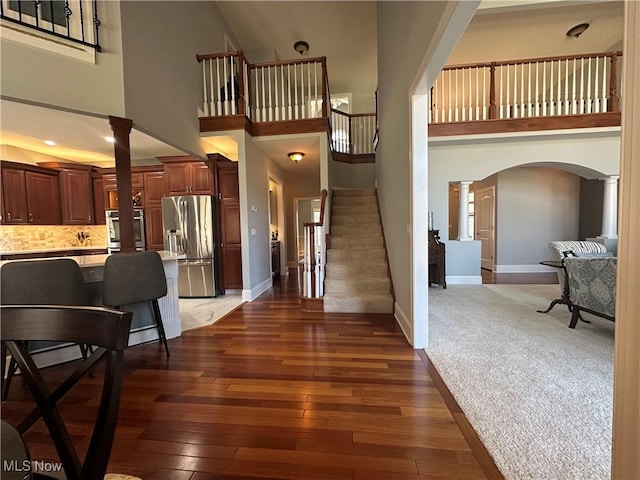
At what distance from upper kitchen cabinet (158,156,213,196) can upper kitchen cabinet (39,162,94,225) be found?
5.15ft

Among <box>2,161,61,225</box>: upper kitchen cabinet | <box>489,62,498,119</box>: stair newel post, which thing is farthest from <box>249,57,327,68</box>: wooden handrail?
<box>2,161,61,225</box>: upper kitchen cabinet

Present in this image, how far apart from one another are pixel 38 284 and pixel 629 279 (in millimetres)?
3007

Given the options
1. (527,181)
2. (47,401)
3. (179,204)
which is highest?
(527,181)

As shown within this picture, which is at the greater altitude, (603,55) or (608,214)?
(603,55)

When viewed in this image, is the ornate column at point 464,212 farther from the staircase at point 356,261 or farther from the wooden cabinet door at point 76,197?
the wooden cabinet door at point 76,197

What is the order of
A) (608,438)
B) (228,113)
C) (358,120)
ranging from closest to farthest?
(608,438) → (228,113) → (358,120)

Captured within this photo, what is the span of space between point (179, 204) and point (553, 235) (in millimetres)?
8009

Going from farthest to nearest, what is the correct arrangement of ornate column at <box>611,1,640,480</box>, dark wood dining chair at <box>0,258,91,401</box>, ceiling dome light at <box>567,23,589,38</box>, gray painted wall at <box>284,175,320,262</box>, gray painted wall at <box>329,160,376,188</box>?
1. gray painted wall at <box>284,175,320,262</box>
2. gray painted wall at <box>329,160,376,188</box>
3. ceiling dome light at <box>567,23,589,38</box>
4. dark wood dining chair at <box>0,258,91,401</box>
5. ornate column at <box>611,1,640,480</box>

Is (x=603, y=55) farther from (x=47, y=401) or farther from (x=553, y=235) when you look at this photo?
(x=47, y=401)

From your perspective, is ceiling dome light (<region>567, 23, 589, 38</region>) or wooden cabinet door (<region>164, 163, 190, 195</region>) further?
ceiling dome light (<region>567, 23, 589, 38</region>)

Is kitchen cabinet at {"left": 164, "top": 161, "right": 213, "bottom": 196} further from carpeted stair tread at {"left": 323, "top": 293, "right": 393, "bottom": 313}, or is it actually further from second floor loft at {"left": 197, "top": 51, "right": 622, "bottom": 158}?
carpeted stair tread at {"left": 323, "top": 293, "right": 393, "bottom": 313}

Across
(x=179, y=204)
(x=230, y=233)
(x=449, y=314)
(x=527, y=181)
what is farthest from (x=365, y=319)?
(x=527, y=181)

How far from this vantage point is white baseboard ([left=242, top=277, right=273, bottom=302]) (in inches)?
166

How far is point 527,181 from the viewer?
6.28 m
